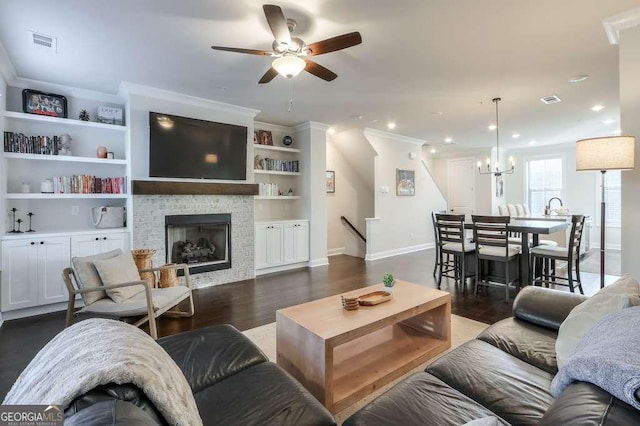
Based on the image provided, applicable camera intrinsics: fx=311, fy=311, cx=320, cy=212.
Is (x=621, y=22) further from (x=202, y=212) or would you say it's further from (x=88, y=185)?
(x=88, y=185)

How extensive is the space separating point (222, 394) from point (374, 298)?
133 cm

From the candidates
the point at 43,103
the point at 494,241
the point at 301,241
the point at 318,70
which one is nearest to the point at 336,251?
the point at 301,241

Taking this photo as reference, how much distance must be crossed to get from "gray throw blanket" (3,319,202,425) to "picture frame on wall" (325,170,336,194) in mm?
6362

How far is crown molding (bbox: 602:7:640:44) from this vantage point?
2428 mm

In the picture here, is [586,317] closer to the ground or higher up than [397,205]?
closer to the ground

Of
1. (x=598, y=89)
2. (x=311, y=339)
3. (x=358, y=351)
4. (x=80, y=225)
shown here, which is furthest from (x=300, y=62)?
(x=598, y=89)

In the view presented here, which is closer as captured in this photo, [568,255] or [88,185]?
[568,255]

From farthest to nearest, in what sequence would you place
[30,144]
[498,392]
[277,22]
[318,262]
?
[318,262], [30,144], [277,22], [498,392]

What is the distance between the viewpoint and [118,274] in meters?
2.75

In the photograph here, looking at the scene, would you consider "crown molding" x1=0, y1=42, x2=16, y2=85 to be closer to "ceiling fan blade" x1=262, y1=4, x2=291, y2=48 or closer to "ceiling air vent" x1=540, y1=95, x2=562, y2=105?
"ceiling fan blade" x1=262, y1=4, x2=291, y2=48

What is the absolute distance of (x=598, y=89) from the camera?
4.18 metres

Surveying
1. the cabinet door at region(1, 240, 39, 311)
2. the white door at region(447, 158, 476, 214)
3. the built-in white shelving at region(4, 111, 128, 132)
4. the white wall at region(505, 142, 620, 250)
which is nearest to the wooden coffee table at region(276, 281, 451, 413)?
the cabinet door at region(1, 240, 39, 311)

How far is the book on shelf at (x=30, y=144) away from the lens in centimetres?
352

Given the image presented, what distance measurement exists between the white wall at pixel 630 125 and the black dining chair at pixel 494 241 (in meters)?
1.21
